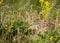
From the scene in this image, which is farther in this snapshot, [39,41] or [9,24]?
[9,24]

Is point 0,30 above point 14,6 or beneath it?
beneath

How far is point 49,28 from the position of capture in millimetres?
5707

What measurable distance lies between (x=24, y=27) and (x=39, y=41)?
49 cm

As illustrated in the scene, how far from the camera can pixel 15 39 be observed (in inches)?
231

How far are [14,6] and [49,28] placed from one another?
37.5 inches

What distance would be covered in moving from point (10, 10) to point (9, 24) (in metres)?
0.32

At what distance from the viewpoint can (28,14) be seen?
234 inches

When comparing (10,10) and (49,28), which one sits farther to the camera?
(10,10)

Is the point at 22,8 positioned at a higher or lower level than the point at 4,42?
higher

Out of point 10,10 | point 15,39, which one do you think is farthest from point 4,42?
point 10,10

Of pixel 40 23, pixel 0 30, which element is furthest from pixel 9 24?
pixel 40 23

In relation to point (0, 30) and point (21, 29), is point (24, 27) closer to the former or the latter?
point (21, 29)

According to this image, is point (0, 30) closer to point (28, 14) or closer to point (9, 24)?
point (9, 24)

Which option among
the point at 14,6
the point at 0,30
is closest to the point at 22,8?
the point at 14,6
